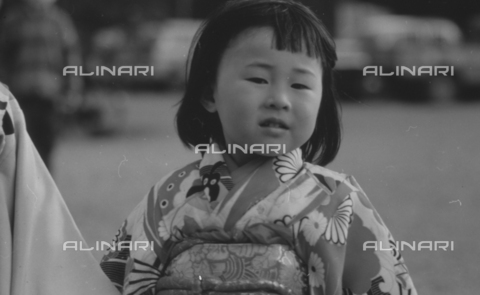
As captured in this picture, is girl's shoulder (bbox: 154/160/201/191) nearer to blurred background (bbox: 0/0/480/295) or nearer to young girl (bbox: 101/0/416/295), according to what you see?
young girl (bbox: 101/0/416/295)

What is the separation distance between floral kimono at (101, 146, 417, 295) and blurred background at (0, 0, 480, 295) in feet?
1.34

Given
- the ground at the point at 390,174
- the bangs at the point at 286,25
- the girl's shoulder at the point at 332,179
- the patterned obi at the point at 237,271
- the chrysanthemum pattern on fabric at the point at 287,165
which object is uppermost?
the ground at the point at 390,174

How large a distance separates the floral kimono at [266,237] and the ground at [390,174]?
1.33 m

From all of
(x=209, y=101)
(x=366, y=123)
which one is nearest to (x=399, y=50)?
(x=366, y=123)

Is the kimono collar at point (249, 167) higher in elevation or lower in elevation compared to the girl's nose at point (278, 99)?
lower

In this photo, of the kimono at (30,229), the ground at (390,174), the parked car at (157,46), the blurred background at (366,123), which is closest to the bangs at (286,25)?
the blurred background at (366,123)

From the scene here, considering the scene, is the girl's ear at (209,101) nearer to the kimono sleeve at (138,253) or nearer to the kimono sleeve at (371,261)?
the kimono sleeve at (138,253)

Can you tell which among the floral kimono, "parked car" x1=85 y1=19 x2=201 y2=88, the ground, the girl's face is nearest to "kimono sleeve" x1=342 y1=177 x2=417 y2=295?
the floral kimono

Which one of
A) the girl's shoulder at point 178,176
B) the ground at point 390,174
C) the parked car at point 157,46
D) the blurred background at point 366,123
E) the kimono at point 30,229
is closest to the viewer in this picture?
the kimono at point 30,229

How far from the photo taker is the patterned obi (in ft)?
5.36

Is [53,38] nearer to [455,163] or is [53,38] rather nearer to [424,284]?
[424,284]

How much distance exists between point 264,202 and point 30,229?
490 mm

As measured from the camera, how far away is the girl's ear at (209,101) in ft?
6.17

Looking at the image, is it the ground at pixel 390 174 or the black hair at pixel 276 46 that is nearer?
the black hair at pixel 276 46
